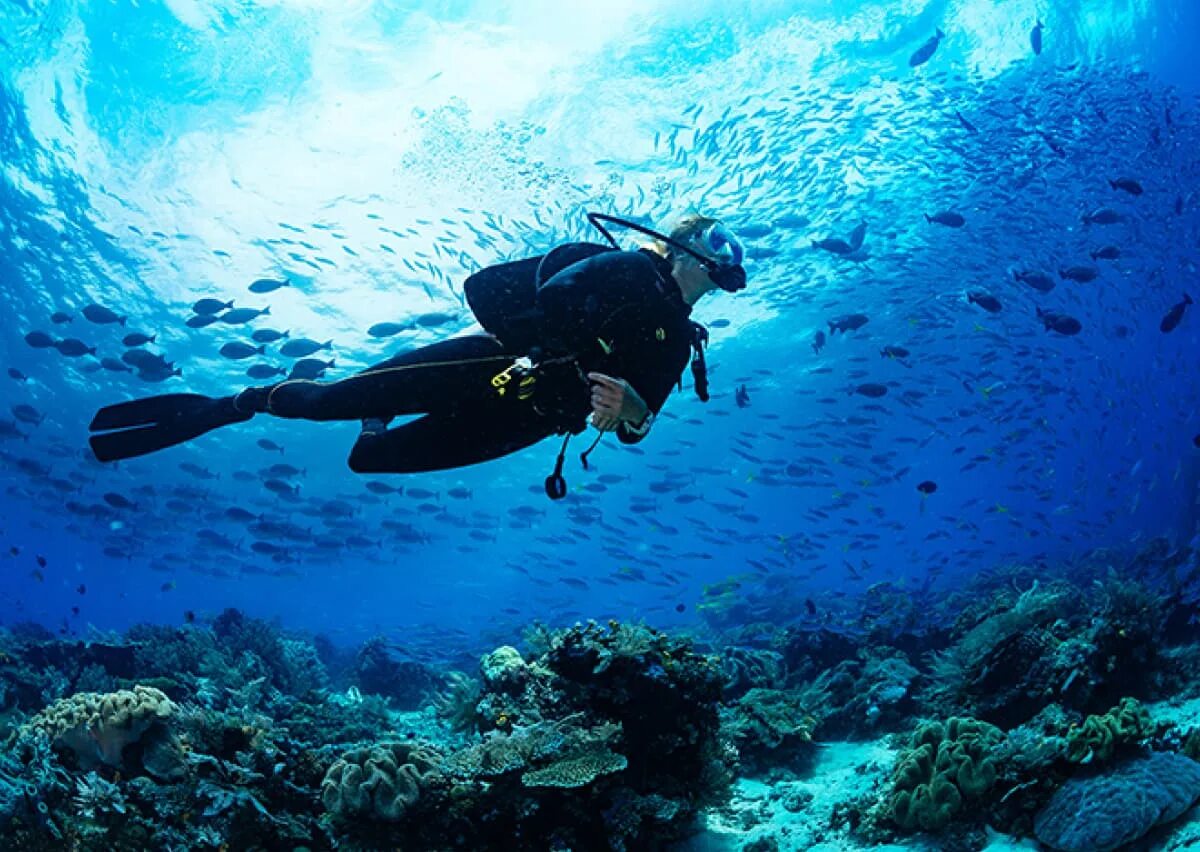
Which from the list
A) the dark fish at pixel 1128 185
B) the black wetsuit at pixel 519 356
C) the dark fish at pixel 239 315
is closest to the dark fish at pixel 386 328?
the dark fish at pixel 239 315

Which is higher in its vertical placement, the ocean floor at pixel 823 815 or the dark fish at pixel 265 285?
the dark fish at pixel 265 285

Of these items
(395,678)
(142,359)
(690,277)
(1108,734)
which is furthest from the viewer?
(395,678)

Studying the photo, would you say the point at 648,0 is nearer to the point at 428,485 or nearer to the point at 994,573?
the point at 994,573

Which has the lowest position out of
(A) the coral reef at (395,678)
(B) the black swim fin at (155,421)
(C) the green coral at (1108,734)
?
(A) the coral reef at (395,678)

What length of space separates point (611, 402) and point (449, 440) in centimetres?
155

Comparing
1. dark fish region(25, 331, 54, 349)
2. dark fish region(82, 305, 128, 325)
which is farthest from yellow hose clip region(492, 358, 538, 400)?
dark fish region(25, 331, 54, 349)

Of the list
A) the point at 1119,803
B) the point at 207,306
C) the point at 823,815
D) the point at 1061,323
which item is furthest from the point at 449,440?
the point at 1061,323

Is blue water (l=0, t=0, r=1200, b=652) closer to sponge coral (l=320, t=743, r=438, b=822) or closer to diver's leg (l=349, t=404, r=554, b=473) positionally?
diver's leg (l=349, t=404, r=554, b=473)

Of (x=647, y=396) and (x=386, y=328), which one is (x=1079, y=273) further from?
(x=386, y=328)

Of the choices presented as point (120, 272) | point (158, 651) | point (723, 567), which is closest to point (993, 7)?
point (158, 651)

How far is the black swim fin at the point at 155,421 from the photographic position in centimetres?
452

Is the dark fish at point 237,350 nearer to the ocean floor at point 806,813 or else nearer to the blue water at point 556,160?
the blue water at point 556,160

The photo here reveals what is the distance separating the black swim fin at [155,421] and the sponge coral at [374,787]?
2.53 meters

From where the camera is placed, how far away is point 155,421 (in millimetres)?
4594
